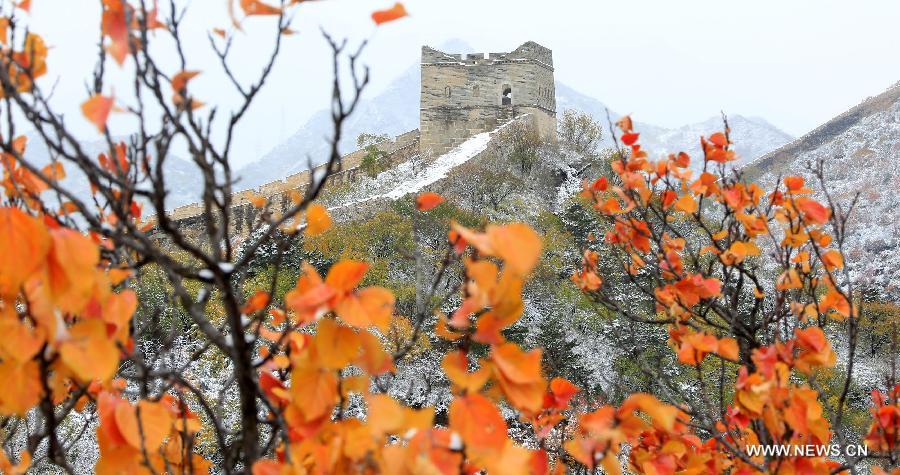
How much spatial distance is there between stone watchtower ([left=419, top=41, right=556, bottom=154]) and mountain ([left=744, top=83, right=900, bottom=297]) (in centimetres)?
915

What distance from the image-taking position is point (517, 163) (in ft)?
57.5

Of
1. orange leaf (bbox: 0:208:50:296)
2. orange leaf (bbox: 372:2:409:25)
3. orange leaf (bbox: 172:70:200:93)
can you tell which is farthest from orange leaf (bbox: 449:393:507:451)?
orange leaf (bbox: 172:70:200:93)

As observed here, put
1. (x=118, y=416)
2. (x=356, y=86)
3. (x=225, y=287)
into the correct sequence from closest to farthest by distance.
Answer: (x=118, y=416) → (x=225, y=287) → (x=356, y=86)

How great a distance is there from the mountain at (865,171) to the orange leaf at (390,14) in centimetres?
2184

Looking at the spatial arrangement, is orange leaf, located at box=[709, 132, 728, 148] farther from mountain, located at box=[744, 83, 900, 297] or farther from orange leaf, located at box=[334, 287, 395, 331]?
mountain, located at box=[744, 83, 900, 297]

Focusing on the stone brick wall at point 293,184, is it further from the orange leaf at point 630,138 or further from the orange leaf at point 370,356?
the orange leaf at point 370,356

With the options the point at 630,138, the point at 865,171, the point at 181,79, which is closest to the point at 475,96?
the point at 630,138

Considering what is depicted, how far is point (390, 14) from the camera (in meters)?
1.19

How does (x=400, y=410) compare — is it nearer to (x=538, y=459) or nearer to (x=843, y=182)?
(x=538, y=459)

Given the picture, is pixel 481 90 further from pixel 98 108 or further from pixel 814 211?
pixel 98 108

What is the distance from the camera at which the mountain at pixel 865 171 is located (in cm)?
2264

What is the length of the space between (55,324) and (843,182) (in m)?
34.0

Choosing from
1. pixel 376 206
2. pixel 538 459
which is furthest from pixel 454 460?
pixel 376 206

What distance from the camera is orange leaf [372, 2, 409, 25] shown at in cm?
117
